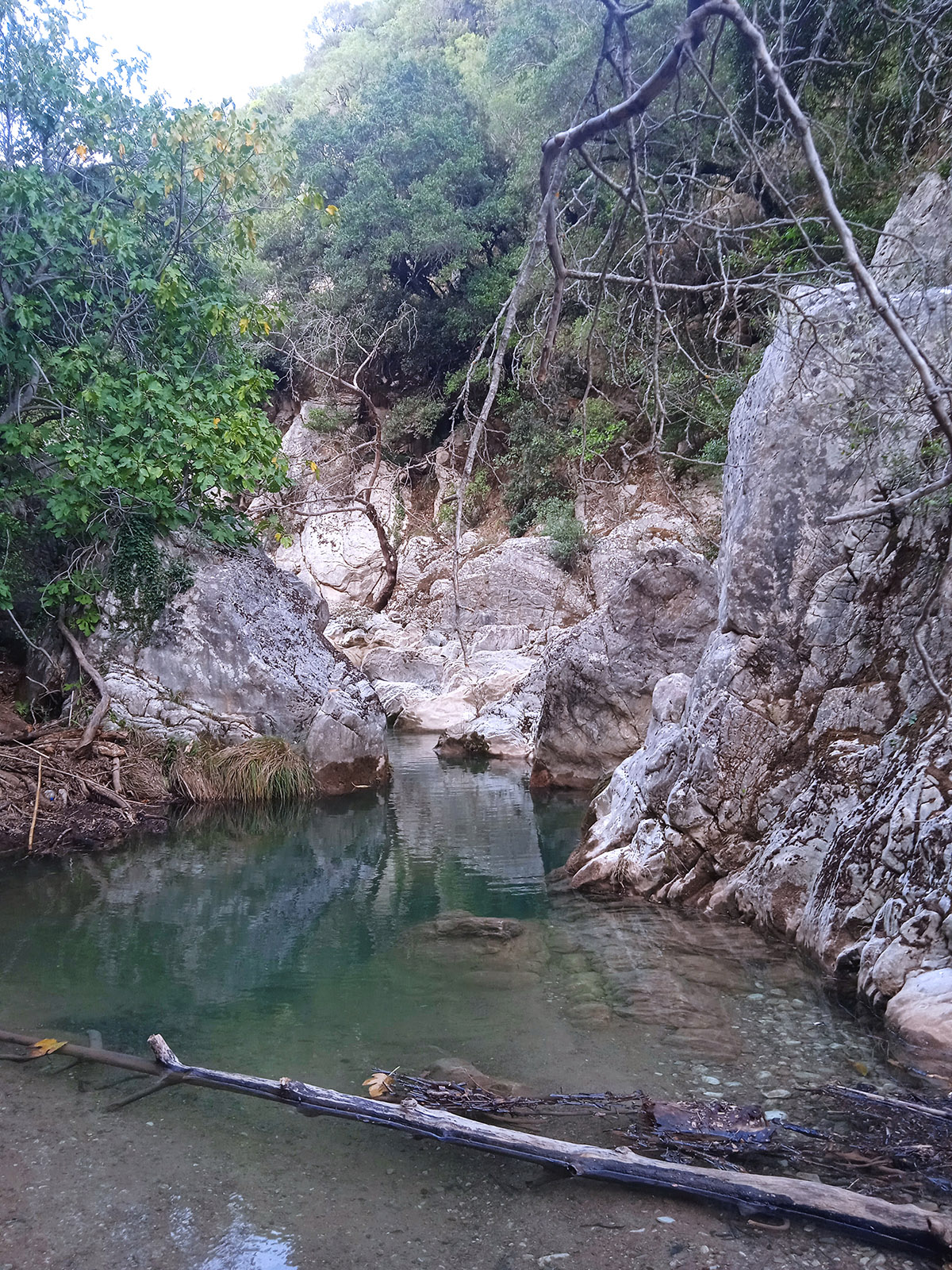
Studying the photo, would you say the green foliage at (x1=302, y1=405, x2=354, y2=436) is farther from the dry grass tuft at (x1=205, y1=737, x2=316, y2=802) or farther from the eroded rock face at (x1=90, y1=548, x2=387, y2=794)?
the dry grass tuft at (x1=205, y1=737, x2=316, y2=802)

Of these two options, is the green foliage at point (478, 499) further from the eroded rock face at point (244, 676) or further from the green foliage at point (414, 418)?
the eroded rock face at point (244, 676)

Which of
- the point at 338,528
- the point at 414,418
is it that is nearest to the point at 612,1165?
the point at 338,528

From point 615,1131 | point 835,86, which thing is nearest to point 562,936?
point 615,1131

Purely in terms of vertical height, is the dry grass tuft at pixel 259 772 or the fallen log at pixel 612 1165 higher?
the fallen log at pixel 612 1165

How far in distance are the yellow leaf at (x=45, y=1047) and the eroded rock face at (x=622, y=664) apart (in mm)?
8028

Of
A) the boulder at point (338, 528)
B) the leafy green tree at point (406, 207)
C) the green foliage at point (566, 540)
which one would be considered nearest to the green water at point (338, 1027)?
the green foliage at point (566, 540)

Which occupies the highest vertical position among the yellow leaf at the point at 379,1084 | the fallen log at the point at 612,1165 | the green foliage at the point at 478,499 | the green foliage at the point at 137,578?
the green foliage at the point at 478,499

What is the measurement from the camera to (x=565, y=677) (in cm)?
1161

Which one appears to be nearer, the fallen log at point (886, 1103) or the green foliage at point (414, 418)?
the fallen log at point (886, 1103)

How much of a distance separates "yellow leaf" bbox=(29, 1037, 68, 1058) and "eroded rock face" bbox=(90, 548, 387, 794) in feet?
22.2

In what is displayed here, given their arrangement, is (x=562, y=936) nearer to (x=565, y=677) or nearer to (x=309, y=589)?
(x=565, y=677)

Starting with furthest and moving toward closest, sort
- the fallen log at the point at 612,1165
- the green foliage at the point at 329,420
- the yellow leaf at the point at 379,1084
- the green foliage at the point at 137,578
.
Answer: the green foliage at the point at 329,420, the green foliage at the point at 137,578, the yellow leaf at the point at 379,1084, the fallen log at the point at 612,1165

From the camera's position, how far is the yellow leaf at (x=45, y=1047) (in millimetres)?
4000

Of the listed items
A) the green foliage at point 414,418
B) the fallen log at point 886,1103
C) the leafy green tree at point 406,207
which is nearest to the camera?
the fallen log at point 886,1103
